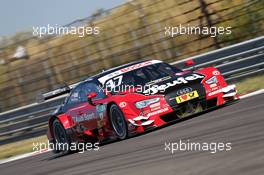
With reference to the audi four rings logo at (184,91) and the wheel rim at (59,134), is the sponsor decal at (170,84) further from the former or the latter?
the wheel rim at (59,134)

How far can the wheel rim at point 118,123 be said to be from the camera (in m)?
11.8

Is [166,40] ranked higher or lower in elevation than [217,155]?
higher

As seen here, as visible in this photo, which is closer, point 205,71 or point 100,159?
point 100,159

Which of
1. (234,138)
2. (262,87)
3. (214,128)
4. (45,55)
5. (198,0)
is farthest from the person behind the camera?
(45,55)

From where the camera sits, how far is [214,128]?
9859 millimetres

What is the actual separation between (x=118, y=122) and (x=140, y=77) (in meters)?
0.99

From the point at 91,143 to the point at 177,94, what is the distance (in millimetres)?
2040

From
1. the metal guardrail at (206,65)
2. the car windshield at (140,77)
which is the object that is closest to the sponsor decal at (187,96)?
the car windshield at (140,77)

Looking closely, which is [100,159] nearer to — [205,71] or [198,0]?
[205,71]

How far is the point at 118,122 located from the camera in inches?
470

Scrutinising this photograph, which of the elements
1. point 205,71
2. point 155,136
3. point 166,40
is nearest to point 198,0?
point 166,40

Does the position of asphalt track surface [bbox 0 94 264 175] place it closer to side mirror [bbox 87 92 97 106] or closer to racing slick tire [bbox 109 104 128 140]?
racing slick tire [bbox 109 104 128 140]

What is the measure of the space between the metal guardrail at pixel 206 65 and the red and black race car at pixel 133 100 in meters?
3.39

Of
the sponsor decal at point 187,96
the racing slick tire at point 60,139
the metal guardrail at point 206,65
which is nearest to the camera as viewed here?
the sponsor decal at point 187,96
